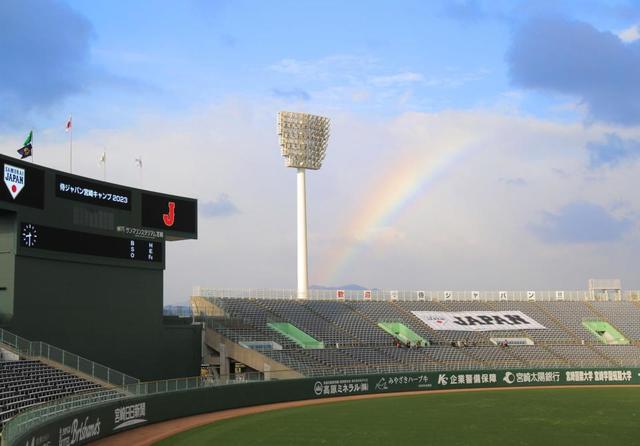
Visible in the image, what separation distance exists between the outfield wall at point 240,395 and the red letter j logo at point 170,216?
33.7ft

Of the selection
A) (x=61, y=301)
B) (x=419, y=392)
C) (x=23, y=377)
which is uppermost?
(x=61, y=301)

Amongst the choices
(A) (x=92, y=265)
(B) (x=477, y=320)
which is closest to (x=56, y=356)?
(A) (x=92, y=265)

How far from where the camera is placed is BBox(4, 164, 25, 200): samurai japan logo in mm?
34138

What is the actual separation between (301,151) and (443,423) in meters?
39.2

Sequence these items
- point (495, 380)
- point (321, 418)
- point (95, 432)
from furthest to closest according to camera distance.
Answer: point (495, 380) → point (321, 418) → point (95, 432)

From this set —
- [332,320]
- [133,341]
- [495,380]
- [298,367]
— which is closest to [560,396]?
[495,380]

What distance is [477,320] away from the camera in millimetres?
68688

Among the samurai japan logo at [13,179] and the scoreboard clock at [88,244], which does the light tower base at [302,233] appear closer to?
the scoreboard clock at [88,244]

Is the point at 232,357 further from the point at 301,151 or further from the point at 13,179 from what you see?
the point at 301,151

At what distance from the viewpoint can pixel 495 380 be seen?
56188 millimetres

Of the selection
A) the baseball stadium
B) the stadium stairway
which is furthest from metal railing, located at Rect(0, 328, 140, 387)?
the stadium stairway

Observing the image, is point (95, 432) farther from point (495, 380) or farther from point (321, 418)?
point (495, 380)

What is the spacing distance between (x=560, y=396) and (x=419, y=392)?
9.85 meters

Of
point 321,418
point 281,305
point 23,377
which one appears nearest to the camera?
point 23,377
